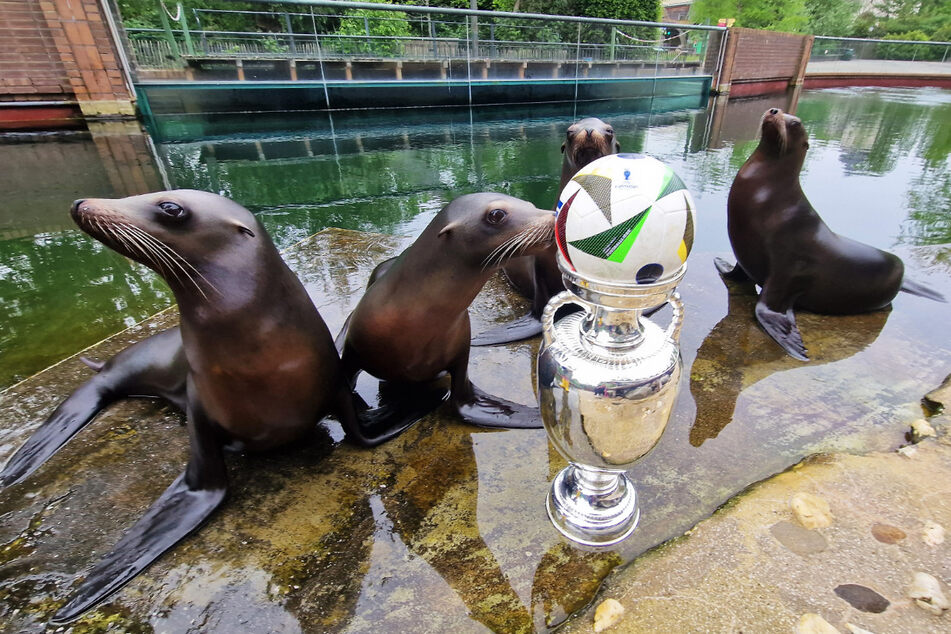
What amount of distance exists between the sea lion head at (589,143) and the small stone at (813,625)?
6.69ft

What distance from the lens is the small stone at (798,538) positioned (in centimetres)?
136

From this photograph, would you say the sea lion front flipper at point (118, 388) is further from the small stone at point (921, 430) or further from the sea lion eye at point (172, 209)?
the small stone at point (921, 430)

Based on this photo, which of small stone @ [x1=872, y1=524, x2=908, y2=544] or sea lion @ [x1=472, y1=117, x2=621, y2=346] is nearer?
small stone @ [x1=872, y1=524, x2=908, y2=544]

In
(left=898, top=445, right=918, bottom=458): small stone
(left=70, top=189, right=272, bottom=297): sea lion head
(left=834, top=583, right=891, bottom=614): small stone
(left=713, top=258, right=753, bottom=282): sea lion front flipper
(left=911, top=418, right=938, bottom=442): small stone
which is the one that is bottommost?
(left=713, top=258, right=753, bottom=282): sea lion front flipper

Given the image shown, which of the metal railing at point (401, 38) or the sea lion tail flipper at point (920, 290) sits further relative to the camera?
the metal railing at point (401, 38)

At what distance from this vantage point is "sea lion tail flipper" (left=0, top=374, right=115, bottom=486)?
1786 millimetres

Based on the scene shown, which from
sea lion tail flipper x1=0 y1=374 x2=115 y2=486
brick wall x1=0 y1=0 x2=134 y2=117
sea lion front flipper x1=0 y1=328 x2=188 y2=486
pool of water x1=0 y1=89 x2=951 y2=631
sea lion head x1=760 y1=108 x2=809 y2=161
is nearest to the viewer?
pool of water x1=0 y1=89 x2=951 y2=631

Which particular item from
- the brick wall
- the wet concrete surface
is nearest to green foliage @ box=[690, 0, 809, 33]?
the brick wall

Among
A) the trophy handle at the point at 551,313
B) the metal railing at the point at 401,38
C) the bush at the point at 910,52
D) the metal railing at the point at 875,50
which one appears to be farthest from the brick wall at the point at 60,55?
the bush at the point at 910,52

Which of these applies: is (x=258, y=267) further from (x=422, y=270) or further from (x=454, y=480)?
(x=454, y=480)

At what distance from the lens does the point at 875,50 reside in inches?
1000

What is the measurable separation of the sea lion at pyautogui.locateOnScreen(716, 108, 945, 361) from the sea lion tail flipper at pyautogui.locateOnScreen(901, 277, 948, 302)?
0.41m

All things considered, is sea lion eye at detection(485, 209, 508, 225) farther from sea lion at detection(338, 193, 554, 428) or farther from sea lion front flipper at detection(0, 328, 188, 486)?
sea lion front flipper at detection(0, 328, 188, 486)

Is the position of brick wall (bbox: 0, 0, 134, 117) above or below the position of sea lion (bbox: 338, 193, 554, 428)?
above
